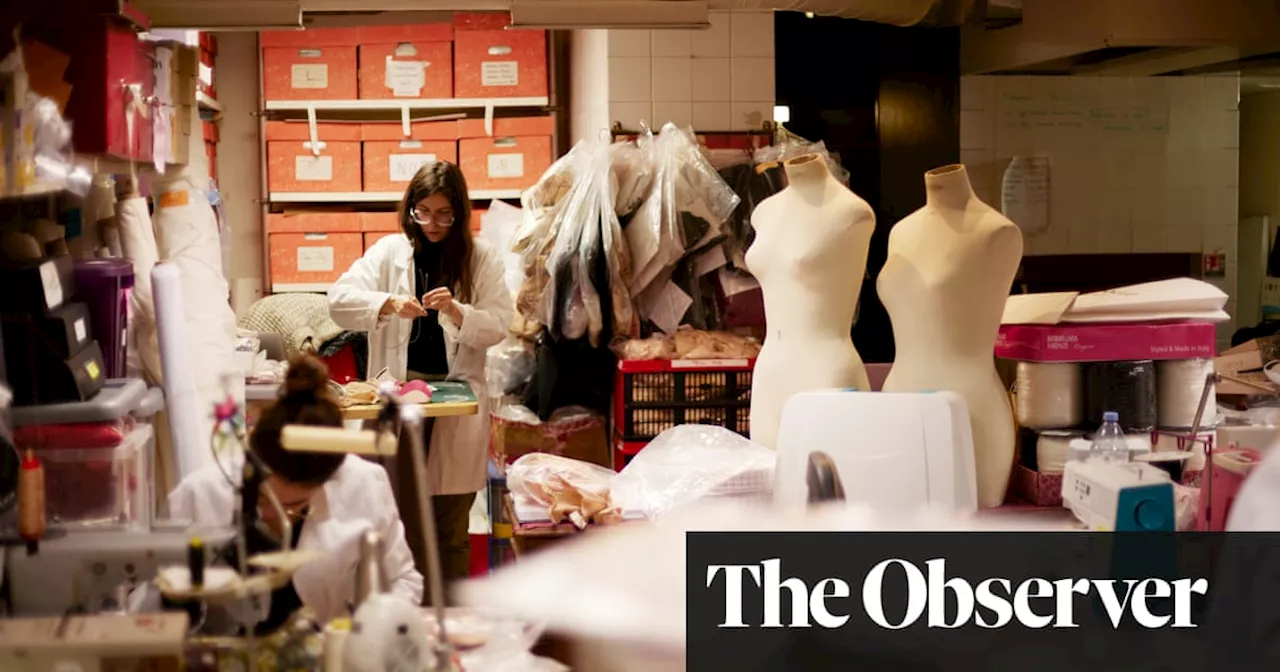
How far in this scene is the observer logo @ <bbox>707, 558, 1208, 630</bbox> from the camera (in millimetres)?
1989

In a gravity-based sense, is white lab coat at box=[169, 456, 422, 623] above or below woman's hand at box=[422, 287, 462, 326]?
below

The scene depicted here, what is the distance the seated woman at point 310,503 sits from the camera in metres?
1.45

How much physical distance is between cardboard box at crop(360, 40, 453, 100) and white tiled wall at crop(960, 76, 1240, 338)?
2.40m

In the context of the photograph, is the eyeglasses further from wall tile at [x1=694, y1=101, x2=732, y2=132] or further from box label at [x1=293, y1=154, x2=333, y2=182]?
box label at [x1=293, y1=154, x2=333, y2=182]

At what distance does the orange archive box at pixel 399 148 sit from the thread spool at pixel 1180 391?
12.9 feet

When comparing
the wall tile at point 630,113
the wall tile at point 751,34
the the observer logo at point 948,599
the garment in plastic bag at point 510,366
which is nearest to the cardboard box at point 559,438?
the garment in plastic bag at point 510,366

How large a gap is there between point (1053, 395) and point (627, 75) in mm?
2499

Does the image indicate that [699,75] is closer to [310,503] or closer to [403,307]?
[403,307]

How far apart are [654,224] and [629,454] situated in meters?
0.80

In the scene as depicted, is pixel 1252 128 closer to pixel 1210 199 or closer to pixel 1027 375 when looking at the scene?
pixel 1210 199

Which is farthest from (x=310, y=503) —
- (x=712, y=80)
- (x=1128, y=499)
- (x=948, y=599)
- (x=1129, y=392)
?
(x=712, y=80)

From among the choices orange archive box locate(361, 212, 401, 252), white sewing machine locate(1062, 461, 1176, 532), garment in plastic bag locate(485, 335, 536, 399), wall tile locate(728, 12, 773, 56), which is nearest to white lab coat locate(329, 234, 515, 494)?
garment in plastic bag locate(485, 335, 536, 399)

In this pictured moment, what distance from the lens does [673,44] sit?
15.6 ft

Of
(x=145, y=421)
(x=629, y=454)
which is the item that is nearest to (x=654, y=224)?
(x=629, y=454)
